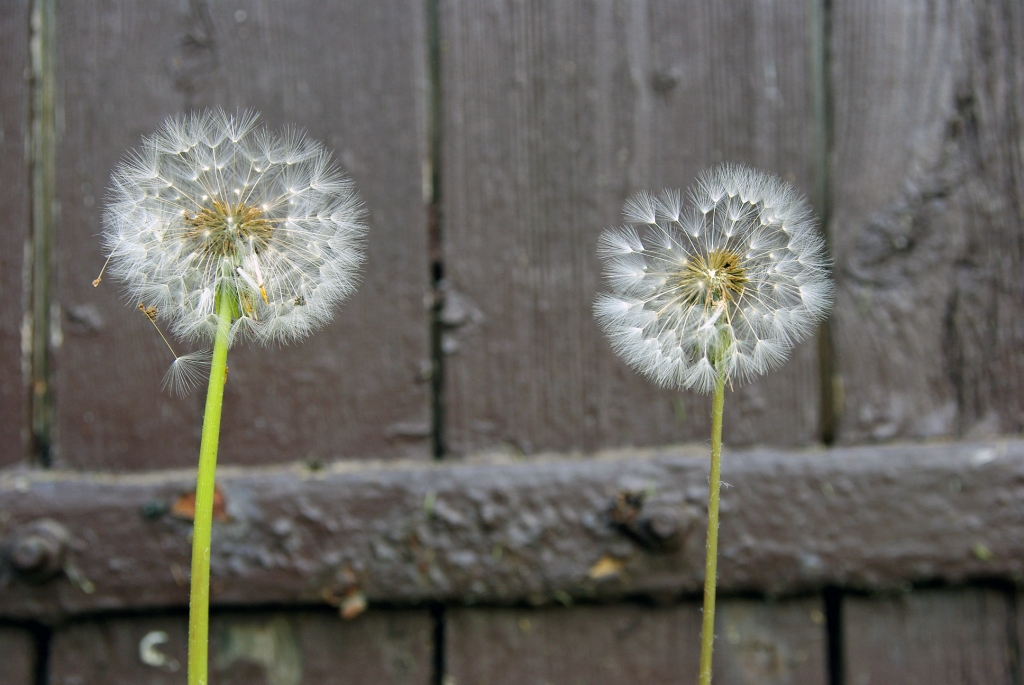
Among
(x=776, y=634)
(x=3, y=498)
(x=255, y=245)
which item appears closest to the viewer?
(x=255, y=245)

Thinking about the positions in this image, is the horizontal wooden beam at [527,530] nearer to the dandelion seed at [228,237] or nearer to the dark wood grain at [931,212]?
the dark wood grain at [931,212]

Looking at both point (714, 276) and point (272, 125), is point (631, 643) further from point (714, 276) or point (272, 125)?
point (272, 125)

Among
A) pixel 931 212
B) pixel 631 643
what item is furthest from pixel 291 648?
pixel 931 212

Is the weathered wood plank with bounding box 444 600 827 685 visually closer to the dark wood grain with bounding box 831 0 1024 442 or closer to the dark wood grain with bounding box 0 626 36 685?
the dark wood grain with bounding box 831 0 1024 442

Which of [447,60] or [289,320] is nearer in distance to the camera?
[289,320]

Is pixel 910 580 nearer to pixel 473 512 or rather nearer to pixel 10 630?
pixel 473 512

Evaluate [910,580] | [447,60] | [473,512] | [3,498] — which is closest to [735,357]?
[473,512]

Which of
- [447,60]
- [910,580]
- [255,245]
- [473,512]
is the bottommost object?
[910,580]
